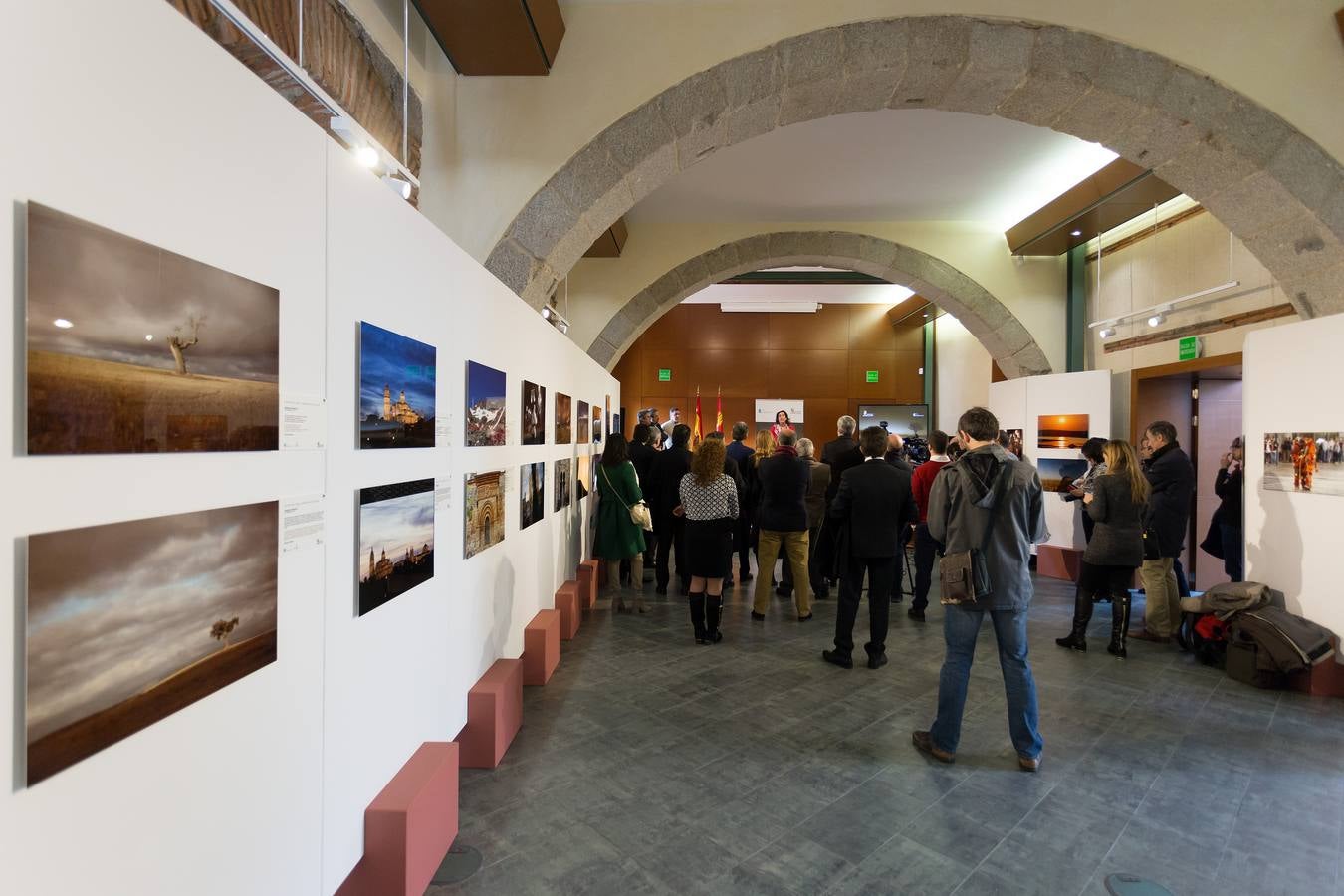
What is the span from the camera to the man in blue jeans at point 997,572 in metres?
3.00

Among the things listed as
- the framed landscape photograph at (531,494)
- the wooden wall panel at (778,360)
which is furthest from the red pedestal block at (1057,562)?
the framed landscape photograph at (531,494)

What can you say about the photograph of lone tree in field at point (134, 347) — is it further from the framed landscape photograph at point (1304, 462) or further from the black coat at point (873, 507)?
the framed landscape photograph at point (1304, 462)

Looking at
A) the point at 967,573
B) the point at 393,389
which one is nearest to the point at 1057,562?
the point at 967,573

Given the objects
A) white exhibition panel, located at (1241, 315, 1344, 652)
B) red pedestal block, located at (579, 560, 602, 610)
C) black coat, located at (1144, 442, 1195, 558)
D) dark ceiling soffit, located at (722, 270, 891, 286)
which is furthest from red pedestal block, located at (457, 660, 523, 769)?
dark ceiling soffit, located at (722, 270, 891, 286)

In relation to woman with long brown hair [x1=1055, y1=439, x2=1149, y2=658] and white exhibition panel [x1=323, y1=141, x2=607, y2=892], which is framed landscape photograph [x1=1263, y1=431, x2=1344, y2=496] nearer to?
woman with long brown hair [x1=1055, y1=439, x2=1149, y2=658]

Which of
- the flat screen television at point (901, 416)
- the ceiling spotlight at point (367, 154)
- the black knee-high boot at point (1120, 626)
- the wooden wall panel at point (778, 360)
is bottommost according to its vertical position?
the black knee-high boot at point (1120, 626)

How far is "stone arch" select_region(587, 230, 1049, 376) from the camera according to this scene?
337 inches

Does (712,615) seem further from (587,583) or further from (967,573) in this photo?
(967,573)

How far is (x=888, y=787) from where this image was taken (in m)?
2.84

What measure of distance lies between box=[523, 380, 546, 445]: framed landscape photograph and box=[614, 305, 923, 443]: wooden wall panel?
962 cm

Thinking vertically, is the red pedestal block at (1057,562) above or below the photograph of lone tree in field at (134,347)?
below

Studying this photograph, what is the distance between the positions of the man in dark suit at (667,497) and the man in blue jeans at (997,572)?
132 inches

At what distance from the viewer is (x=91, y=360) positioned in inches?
38.5

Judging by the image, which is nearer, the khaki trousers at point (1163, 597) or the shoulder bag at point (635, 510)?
the khaki trousers at point (1163, 597)
